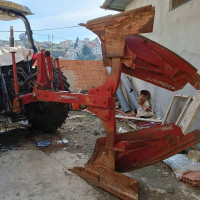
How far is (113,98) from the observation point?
221 cm

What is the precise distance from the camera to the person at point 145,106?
555 cm

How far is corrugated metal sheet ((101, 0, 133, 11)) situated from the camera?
769 centimetres

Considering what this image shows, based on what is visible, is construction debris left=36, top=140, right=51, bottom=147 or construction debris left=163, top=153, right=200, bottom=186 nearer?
construction debris left=163, top=153, right=200, bottom=186

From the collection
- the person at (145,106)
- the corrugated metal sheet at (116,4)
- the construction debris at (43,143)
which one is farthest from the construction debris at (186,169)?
the corrugated metal sheet at (116,4)

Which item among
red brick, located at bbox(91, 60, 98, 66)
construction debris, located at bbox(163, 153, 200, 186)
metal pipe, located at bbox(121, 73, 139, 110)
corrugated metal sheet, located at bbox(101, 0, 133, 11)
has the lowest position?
construction debris, located at bbox(163, 153, 200, 186)

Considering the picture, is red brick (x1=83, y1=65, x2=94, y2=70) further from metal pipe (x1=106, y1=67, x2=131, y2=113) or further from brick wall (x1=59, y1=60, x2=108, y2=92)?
metal pipe (x1=106, y1=67, x2=131, y2=113)

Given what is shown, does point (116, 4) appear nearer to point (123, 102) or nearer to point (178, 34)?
point (123, 102)

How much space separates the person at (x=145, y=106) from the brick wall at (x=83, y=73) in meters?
2.51

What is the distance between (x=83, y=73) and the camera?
812 cm

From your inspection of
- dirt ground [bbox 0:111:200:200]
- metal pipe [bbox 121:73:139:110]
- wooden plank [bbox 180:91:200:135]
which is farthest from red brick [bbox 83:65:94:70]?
wooden plank [bbox 180:91:200:135]

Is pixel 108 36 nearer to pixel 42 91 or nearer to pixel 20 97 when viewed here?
pixel 42 91

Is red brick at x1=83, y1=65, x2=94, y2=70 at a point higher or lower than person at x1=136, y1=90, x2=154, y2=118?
higher

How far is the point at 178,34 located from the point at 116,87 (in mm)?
2989

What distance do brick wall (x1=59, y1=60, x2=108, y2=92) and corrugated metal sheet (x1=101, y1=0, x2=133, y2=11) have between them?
7.35 feet
